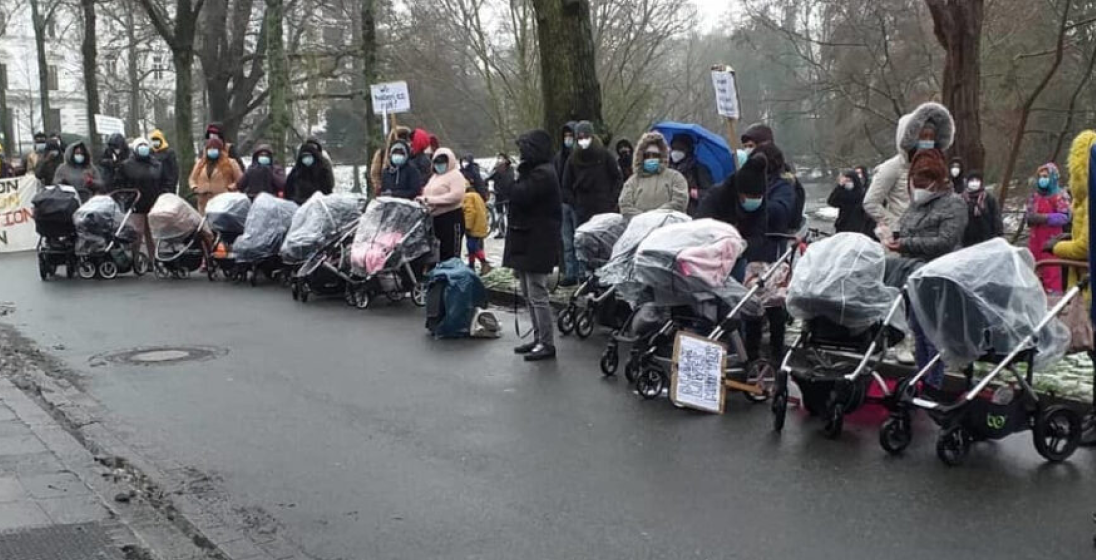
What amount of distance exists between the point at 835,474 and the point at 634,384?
258 cm

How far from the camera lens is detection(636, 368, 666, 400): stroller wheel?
8.69 meters

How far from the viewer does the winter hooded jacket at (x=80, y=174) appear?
1869cm

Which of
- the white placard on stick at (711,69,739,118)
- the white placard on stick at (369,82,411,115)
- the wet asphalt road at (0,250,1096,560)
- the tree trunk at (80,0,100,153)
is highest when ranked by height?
the tree trunk at (80,0,100,153)

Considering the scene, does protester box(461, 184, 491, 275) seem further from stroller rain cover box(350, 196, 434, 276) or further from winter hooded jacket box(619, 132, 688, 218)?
winter hooded jacket box(619, 132, 688, 218)

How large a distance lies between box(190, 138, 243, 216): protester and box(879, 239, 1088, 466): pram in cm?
1344

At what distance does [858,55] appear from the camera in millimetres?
26328

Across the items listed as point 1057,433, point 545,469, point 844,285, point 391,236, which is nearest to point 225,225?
point 391,236

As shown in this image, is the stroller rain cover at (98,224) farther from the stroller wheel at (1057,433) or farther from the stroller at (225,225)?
the stroller wheel at (1057,433)

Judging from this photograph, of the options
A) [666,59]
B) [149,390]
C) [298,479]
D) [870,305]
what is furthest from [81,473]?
[666,59]

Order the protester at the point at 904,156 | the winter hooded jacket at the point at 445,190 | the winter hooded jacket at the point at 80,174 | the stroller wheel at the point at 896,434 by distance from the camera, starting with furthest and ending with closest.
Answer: the winter hooded jacket at the point at 80,174 → the winter hooded jacket at the point at 445,190 → the protester at the point at 904,156 → the stroller wheel at the point at 896,434

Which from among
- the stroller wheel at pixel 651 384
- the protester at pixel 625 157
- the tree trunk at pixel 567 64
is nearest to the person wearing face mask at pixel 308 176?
the tree trunk at pixel 567 64

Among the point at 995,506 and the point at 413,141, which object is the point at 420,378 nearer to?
the point at 995,506

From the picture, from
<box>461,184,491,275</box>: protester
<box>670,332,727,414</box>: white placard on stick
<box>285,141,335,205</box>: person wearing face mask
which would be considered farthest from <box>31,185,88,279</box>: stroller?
<box>670,332,727,414</box>: white placard on stick

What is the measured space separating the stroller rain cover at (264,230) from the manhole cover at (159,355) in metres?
4.62
